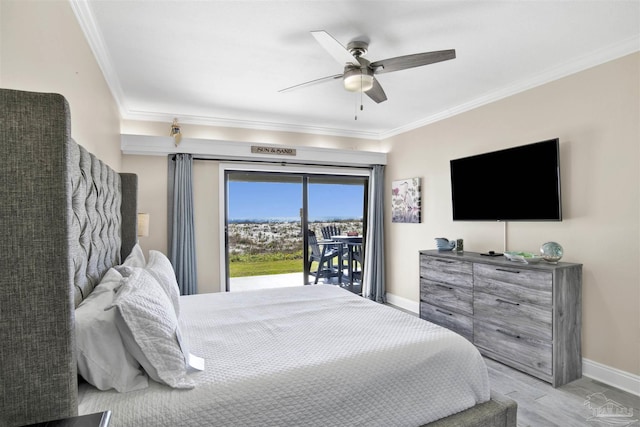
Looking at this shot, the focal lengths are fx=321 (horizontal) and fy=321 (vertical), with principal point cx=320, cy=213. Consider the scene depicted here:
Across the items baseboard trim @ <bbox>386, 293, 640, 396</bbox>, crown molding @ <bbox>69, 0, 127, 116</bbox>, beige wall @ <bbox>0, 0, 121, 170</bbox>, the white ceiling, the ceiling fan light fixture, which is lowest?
baseboard trim @ <bbox>386, 293, 640, 396</bbox>

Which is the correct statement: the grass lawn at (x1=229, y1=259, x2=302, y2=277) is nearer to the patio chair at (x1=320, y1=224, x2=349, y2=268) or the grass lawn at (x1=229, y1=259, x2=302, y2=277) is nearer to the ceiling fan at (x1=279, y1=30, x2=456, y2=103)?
the patio chair at (x1=320, y1=224, x2=349, y2=268)

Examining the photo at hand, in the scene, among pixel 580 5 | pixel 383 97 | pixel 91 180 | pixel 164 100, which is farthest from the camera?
pixel 164 100

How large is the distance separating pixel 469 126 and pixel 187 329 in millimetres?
3604

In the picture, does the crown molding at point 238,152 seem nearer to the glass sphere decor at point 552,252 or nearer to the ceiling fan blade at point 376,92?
the ceiling fan blade at point 376,92

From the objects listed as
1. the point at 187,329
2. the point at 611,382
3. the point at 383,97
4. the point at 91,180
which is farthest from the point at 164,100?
the point at 611,382

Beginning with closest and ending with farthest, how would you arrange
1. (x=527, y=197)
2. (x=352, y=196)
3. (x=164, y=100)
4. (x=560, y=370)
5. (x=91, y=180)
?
(x=91, y=180) < (x=560, y=370) < (x=527, y=197) < (x=164, y=100) < (x=352, y=196)

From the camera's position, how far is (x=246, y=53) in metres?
2.60

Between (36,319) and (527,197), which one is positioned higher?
(527,197)

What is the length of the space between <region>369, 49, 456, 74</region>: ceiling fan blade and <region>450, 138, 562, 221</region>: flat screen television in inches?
58.6

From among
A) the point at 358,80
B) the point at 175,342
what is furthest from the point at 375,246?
the point at 175,342

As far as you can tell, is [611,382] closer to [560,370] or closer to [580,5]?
[560,370]

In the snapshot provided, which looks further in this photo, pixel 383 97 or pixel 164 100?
pixel 164 100

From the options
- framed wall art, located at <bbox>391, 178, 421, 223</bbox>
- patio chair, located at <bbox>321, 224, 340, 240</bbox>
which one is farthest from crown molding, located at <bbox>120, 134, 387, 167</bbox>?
patio chair, located at <bbox>321, 224, 340, 240</bbox>

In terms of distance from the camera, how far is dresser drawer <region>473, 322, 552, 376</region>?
8.57 feet
